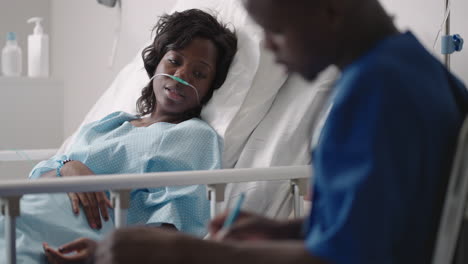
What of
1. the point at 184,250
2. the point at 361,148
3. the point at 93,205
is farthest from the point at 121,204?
the point at 361,148

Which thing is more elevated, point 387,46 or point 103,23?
point 387,46

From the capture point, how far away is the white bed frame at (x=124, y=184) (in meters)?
0.96

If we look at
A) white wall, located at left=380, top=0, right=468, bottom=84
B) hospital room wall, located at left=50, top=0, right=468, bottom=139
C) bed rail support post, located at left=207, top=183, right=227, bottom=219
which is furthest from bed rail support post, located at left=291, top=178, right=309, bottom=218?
hospital room wall, located at left=50, top=0, right=468, bottom=139

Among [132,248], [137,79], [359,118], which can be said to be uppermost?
[359,118]

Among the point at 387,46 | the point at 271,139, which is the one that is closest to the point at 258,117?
the point at 271,139

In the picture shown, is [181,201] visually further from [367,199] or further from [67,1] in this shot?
[67,1]

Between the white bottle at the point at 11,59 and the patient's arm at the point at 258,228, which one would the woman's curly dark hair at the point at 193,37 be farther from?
the white bottle at the point at 11,59

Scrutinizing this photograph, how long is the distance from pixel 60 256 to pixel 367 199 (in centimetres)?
82

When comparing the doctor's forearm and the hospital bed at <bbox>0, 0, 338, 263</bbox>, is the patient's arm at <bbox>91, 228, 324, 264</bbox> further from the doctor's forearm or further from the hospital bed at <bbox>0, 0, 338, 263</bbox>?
the hospital bed at <bbox>0, 0, 338, 263</bbox>

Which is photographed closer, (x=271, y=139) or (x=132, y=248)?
(x=132, y=248)

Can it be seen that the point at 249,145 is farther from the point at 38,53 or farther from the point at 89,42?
the point at 89,42

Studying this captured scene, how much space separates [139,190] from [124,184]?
406mm

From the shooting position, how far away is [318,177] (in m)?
0.60

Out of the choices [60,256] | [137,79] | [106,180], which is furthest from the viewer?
[137,79]
